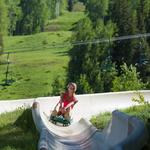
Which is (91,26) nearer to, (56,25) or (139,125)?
(56,25)

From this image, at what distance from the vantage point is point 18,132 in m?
8.86

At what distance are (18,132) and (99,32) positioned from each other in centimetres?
3143

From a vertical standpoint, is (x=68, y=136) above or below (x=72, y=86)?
below

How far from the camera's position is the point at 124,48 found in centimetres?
3659

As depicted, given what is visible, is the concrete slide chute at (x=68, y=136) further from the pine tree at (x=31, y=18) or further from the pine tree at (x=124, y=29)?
the pine tree at (x=31, y=18)

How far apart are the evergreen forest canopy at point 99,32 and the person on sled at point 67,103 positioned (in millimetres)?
24276

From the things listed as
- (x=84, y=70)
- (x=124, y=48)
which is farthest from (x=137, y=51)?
(x=84, y=70)

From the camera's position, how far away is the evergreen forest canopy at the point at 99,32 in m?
36.9

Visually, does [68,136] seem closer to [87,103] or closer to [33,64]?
[87,103]

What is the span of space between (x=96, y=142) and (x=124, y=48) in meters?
29.6

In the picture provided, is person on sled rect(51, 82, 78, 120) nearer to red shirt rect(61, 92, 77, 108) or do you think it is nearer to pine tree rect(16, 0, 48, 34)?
red shirt rect(61, 92, 77, 108)

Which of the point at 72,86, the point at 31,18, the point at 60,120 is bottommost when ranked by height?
the point at 31,18

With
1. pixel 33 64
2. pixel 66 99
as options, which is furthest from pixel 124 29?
pixel 66 99

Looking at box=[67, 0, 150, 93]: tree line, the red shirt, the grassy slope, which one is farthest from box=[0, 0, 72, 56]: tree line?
the red shirt
